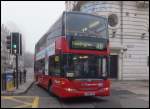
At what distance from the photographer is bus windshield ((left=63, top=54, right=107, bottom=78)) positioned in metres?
16.7

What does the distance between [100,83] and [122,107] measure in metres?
2.22

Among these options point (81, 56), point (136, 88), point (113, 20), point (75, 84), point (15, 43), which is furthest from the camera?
point (113, 20)

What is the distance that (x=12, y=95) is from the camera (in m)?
21.0

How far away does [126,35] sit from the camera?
36312 mm

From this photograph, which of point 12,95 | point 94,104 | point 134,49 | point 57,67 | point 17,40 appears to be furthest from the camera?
point 134,49

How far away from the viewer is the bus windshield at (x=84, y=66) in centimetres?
1673

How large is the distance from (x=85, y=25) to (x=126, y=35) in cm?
1941

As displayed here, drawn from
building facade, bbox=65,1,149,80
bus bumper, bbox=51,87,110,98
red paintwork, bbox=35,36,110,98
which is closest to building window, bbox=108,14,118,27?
building facade, bbox=65,1,149,80

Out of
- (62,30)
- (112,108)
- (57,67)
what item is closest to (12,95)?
(57,67)

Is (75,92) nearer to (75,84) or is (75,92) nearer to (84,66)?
(75,84)

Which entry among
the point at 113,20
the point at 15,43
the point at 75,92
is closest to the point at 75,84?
the point at 75,92

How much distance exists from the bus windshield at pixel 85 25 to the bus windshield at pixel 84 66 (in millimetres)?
965

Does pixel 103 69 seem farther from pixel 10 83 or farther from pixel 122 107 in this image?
pixel 10 83

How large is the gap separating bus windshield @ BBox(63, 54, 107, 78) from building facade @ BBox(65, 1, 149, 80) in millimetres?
18391
